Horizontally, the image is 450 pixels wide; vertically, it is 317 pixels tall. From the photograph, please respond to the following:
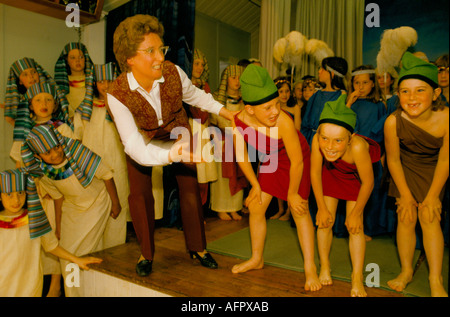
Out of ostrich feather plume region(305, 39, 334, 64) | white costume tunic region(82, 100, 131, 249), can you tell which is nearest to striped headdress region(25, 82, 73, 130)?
white costume tunic region(82, 100, 131, 249)

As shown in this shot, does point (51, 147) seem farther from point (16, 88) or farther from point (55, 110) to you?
point (16, 88)

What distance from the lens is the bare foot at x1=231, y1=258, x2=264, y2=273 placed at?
2130mm

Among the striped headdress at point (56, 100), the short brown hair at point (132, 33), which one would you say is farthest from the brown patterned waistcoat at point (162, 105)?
the striped headdress at point (56, 100)

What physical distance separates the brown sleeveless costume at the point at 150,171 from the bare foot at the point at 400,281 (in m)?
1.09

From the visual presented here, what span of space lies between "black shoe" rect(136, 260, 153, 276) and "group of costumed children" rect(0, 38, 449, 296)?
41 centimetres

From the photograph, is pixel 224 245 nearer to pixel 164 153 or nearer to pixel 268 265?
pixel 268 265

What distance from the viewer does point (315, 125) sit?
2.94 metres

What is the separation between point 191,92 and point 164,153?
0.65 m

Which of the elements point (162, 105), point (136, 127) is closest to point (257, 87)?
point (162, 105)

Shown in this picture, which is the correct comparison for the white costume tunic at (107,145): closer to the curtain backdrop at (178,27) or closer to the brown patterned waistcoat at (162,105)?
the curtain backdrop at (178,27)

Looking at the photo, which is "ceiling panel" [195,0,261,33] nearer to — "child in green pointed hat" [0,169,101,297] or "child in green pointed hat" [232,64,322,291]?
"child in green pointed hat" [232,64,322,291]

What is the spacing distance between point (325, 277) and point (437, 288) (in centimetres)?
53

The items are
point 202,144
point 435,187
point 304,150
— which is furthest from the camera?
point 202,144

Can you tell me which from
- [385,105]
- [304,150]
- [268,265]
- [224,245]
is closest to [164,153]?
[304,150]
